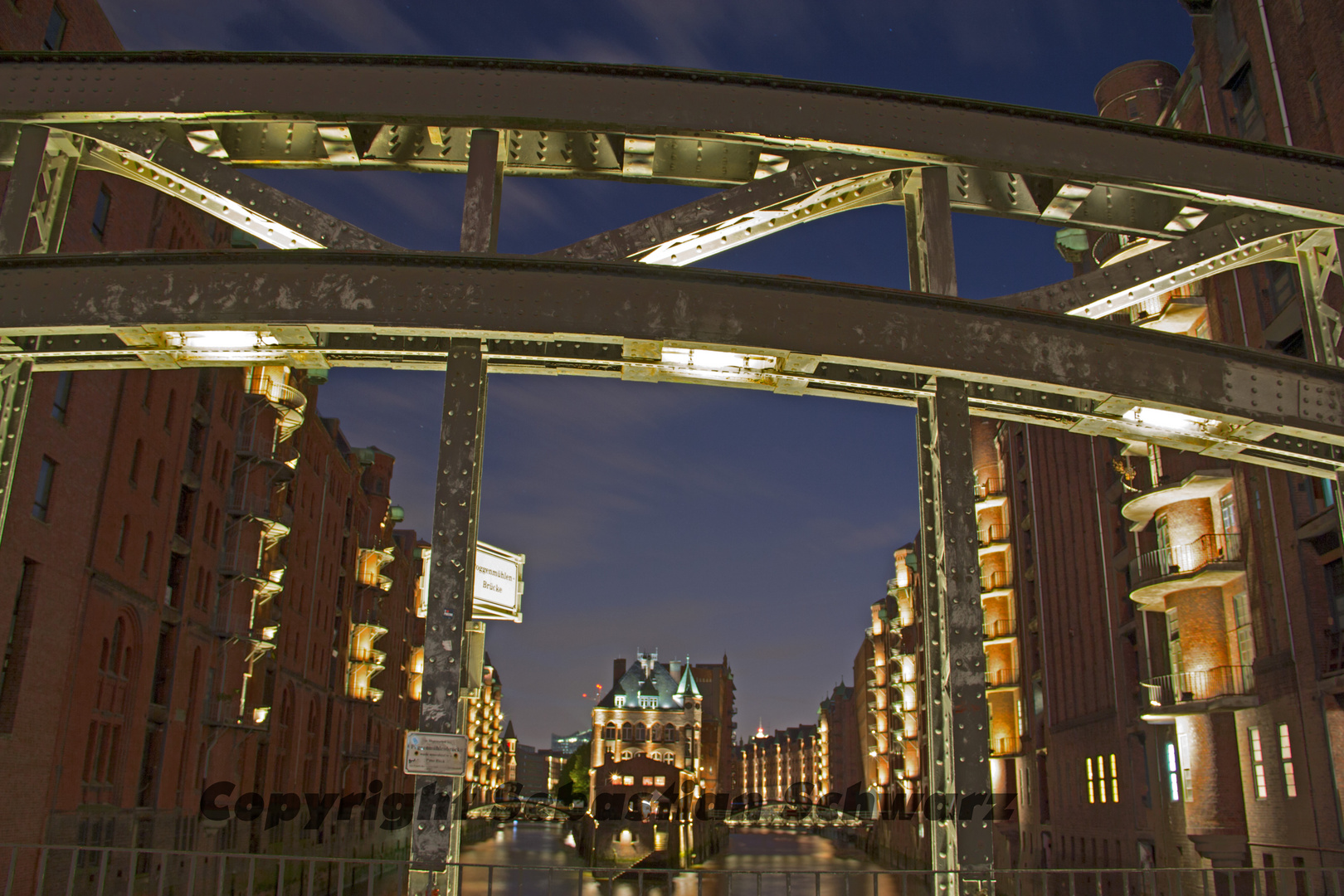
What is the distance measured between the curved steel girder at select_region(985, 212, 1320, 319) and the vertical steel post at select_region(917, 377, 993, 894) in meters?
1.18

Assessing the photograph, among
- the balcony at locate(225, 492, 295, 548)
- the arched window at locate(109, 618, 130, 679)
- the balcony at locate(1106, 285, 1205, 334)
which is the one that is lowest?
the arched window at locate(109, 618, 130, 679)

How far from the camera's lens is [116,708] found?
2888 cm

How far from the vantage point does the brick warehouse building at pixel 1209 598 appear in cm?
2178

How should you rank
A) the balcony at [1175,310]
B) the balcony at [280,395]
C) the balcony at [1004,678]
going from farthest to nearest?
the balcony at [1004,678] < the balcony at [280,395] < the balcony at [1175,310]

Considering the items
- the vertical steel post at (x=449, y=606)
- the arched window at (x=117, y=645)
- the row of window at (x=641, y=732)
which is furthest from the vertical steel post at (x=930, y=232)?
the row of window at (x=641, y=732)

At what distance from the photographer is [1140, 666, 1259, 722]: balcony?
25.2m

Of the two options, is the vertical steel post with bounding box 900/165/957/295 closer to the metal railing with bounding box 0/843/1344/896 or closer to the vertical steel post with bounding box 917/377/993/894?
the vertical steel post with bounding box 917/377/993/894

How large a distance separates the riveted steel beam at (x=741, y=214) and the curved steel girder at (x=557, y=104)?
0.84 ft

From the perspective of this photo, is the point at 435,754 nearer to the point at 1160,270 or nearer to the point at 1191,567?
the point at 1160,270

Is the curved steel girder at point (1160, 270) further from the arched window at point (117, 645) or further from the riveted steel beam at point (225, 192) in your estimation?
the arched window at point (117, 645)

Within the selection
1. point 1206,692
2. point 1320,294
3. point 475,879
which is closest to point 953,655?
point 1320,294

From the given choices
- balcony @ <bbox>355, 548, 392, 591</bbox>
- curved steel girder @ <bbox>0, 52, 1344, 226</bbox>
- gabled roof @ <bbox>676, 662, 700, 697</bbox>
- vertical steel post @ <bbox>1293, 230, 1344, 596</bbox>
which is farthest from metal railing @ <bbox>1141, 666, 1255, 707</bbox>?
gabled roof @ <bbox>676, 662, 700, 697</bbox>

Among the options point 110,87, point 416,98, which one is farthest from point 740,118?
point 110,87

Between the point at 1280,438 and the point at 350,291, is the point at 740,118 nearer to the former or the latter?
the point at 350,291
